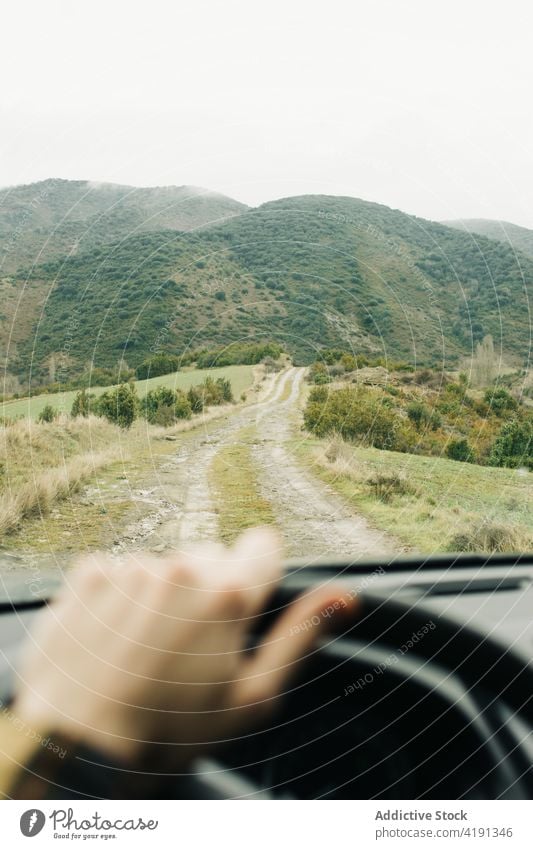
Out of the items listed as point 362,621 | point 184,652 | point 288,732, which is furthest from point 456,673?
point 184,652

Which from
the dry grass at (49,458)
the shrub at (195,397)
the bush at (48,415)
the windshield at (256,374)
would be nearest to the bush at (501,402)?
the windshield at (256,374)

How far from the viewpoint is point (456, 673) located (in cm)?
99

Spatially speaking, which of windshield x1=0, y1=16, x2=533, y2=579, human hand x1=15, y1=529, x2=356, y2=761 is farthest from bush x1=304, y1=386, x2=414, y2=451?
human hand x1=15, y1=529, x2=356, y2=761

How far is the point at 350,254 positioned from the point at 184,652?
182cm

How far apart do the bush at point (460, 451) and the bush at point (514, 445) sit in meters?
0.17

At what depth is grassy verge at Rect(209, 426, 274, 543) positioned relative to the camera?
2102 millimetres

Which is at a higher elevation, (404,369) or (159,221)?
(159,221)

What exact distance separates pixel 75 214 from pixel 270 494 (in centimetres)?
115

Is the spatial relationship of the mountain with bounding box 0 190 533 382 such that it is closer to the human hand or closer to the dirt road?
the dirt road

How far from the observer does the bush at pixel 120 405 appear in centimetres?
192

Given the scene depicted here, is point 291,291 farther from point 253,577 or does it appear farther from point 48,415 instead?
point 253,577

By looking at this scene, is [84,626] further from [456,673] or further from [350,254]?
[350,254]

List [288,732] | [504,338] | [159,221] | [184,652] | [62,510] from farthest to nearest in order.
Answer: [504,338] < [159,221] < [62,510] < [288,732] < [184,652]

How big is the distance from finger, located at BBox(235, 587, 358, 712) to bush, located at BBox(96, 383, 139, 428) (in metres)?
1.07
